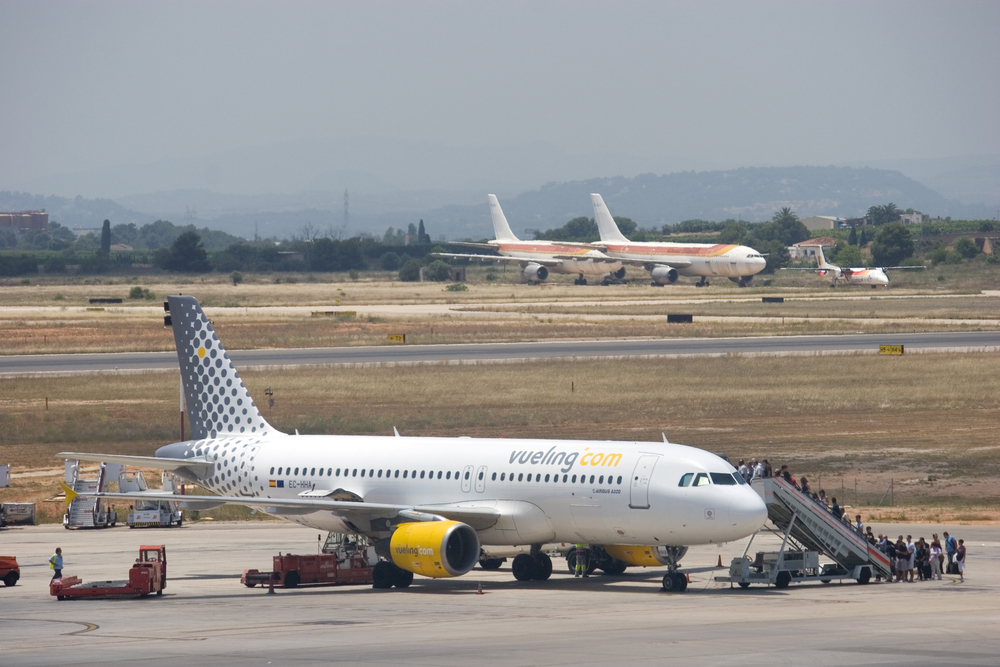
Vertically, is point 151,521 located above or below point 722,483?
below

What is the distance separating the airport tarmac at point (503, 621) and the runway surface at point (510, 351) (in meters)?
54.4

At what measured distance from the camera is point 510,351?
360ft

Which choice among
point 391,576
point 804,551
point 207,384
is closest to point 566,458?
point 391,576

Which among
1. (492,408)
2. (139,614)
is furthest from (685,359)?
(139,614)

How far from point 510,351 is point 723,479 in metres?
72.2

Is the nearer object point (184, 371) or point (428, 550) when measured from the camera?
point (428, 550)

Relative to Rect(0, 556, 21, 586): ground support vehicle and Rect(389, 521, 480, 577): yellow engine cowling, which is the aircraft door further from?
Rect(0, 556, 21, 586): ground support vehicle

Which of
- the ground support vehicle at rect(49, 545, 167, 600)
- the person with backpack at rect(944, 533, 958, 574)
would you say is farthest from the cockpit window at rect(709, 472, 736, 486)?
the ground support vehicle at rect(49, 545, 167, 600)

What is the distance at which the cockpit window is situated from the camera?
37.6 metres

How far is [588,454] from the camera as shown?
39688mm

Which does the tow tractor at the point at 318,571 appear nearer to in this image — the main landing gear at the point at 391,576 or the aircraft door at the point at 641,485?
the main landing gear at the point at 391,576

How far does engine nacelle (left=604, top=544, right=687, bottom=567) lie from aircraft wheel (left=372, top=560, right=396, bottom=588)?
6.61 meters

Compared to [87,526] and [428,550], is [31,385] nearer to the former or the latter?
[87,526]

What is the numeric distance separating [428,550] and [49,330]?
100516mm
